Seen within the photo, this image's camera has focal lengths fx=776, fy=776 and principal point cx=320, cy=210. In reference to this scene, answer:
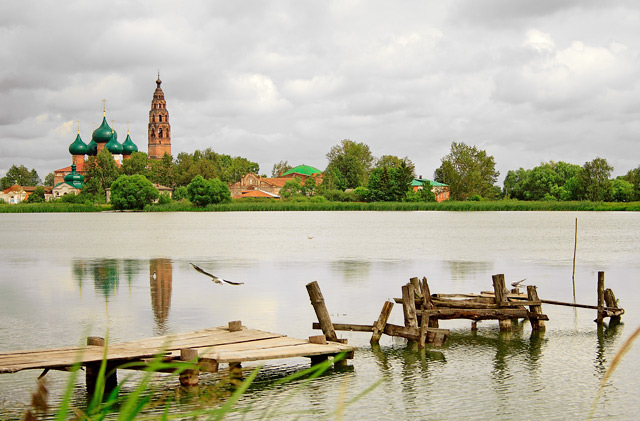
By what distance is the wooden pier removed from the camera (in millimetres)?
9695

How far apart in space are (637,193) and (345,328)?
106m

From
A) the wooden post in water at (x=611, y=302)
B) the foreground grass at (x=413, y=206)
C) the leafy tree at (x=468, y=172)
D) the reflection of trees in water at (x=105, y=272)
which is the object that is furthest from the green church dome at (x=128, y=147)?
the wooden post in water at (x=611, y=302)

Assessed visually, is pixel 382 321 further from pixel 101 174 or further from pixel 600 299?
pixel 101 174

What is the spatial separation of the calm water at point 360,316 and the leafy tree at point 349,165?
93.0 meters

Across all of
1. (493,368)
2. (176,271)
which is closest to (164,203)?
(176,271)

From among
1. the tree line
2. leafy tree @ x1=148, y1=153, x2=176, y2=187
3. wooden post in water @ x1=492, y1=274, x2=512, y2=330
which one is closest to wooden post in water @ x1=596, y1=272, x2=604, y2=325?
wooden post in water @ x1=492, y1=274, x2=512, y2=330

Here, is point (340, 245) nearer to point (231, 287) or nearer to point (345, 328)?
point (231, 287)

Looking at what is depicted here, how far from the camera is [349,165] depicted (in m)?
137

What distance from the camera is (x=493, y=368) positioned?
1198cm

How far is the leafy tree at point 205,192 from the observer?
394 ft

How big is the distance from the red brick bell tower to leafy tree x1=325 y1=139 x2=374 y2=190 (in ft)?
190

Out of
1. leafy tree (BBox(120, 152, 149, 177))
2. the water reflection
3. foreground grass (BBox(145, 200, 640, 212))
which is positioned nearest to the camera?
the water reflection

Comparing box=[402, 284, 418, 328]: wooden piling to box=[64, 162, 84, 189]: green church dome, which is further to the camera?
box=[64, 162, 84, 189]: green church dome

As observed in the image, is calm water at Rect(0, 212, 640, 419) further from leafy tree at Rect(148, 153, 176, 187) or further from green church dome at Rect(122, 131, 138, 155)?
green church dome at Rect(122, 131, 138, 155)
